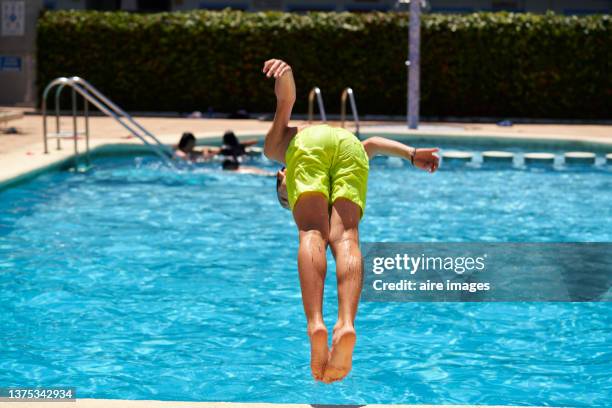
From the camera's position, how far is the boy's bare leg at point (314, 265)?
441cm

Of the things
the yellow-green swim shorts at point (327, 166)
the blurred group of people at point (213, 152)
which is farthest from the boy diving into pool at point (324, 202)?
the blurred group of people at point (213, 152)

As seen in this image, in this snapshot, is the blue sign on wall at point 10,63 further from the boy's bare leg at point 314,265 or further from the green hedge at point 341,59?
the boy's bare leg at point 314,265

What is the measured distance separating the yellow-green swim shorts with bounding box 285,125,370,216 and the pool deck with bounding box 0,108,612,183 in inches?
305

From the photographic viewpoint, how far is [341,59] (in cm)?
2430

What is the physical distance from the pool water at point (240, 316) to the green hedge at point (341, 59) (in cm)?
1146

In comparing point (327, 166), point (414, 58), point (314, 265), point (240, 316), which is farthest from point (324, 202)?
point (414, 58)

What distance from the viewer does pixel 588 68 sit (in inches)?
936

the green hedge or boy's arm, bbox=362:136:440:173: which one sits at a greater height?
the green hedge

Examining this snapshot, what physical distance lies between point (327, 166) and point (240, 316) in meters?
2.77

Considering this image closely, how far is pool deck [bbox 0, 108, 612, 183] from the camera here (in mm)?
14180

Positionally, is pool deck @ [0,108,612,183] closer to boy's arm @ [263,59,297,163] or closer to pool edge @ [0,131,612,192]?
pool edge @ [0,131,612,192]

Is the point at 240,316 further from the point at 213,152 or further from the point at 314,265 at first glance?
the point at 213,152

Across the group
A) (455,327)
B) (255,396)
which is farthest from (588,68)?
(255,396)

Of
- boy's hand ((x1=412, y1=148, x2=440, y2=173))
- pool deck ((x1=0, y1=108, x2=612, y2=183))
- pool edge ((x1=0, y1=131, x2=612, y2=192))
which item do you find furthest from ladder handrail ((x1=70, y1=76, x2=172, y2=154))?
boy's hand ((x1=412, y1=148, x2=440, y2=173))
